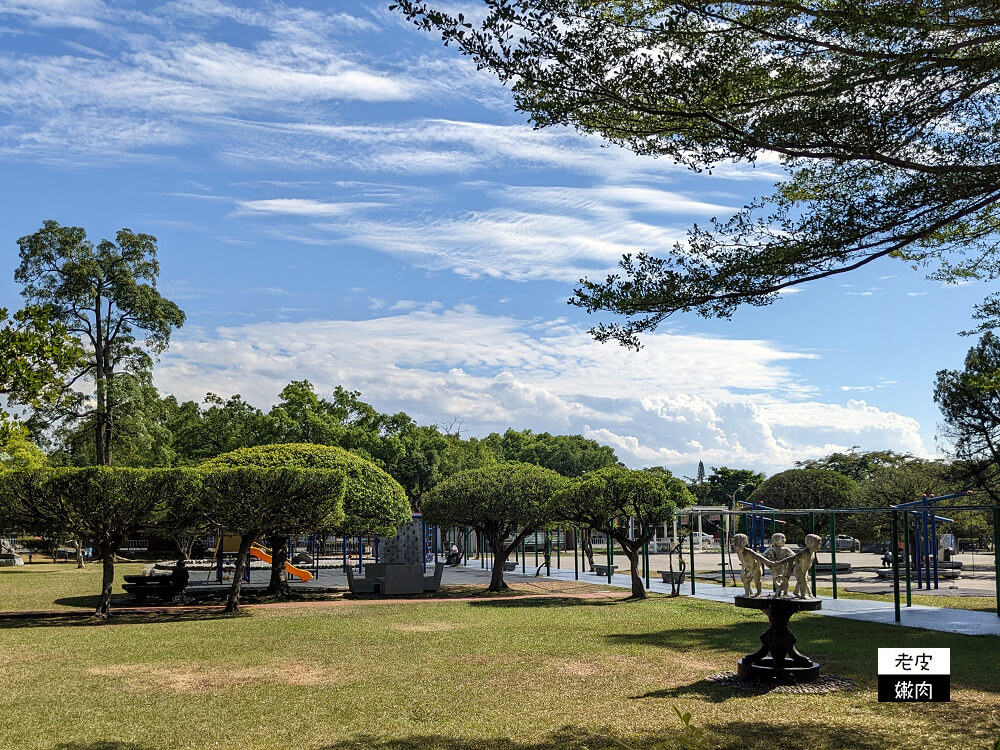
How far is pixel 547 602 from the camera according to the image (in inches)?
923

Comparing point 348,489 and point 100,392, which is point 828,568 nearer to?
point 348,489

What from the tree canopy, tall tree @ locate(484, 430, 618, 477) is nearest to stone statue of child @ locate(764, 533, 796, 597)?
the tree canopy

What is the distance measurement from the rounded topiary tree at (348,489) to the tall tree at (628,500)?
5181mm

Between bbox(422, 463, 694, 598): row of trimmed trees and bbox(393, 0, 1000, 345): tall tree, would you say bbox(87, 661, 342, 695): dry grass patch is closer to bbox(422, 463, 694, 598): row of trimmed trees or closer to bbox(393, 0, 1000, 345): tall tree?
bbox(393, 0, 1000, 345): tall tree

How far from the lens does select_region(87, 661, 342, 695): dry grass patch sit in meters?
11.1

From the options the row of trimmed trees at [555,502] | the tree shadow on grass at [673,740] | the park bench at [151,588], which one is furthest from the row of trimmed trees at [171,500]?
the tree shadow on grass at [673,740]

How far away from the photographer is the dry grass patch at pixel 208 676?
1107 centimetres

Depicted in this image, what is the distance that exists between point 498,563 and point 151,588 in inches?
397

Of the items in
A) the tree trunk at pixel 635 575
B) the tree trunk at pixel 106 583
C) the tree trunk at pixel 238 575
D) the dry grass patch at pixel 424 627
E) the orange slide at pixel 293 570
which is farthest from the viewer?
the orange slide at pixel 293 570

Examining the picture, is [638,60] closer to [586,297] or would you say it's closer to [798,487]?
[586,297]

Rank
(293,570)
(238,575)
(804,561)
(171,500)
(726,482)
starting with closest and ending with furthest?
(804,561), (171,500), (238,575), (293,570), (726,482)

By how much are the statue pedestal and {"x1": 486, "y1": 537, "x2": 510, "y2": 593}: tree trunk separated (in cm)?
1692

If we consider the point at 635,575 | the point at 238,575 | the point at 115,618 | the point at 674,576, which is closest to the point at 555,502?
the point at 635,575

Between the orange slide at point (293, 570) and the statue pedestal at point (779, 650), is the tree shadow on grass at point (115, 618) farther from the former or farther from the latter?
the statue pedestal at point (779, 650)
